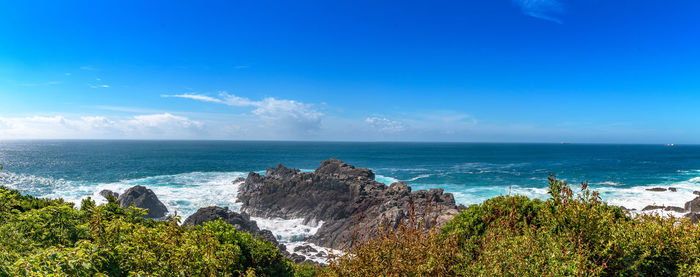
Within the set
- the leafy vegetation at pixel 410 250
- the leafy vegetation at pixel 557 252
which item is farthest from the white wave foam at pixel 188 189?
the leafy vegetation at pixel 557 252

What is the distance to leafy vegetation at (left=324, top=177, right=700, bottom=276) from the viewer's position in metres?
8.07

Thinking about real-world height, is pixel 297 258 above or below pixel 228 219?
below

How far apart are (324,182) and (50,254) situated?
4388 centimetres

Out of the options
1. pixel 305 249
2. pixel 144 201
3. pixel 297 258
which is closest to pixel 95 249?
pixel 297 258

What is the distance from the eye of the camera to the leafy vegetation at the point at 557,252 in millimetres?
8070

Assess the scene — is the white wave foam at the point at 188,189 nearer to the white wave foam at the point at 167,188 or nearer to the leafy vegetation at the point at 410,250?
the white wave foam at the point at 167,188

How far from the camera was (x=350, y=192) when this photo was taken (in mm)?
47562

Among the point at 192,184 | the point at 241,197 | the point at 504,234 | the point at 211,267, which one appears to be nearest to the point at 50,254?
the point at 211,267

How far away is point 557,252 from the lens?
8453 millimetres

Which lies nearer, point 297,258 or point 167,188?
point 297,258

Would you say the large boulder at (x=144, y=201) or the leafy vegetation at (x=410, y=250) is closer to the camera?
the leafy vegetation at (x=410, y=250)

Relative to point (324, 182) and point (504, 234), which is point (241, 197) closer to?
point (324, 182)

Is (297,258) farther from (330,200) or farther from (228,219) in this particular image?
(330,200)

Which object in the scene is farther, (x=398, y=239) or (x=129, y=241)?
(x=398, y=239)
